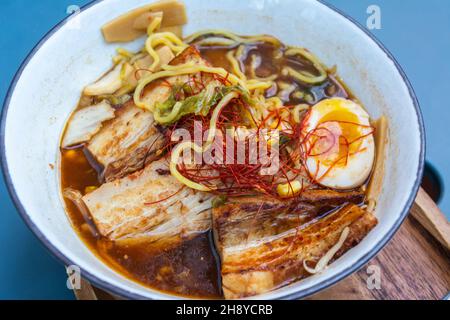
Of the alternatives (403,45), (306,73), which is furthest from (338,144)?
(403,45)

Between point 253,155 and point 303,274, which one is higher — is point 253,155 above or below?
above

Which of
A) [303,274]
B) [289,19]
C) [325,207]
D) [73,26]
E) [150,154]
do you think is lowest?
[303,274]

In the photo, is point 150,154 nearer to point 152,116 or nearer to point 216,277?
point 152,116

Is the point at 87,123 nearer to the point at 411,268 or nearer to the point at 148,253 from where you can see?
the point at 148,253

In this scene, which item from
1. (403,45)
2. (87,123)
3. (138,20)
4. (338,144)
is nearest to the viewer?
(338,144)

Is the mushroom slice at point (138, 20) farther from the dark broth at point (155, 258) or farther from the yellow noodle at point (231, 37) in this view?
the dark broth at point (155, 258)

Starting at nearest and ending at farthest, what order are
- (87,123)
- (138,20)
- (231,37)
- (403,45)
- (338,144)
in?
(338,144) → (87,123) → (138,20) → (231,37) → (403,45)

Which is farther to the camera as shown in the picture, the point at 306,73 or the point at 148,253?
the point at 306,73

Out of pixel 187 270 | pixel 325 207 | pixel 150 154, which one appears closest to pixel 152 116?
pixel 150 154
